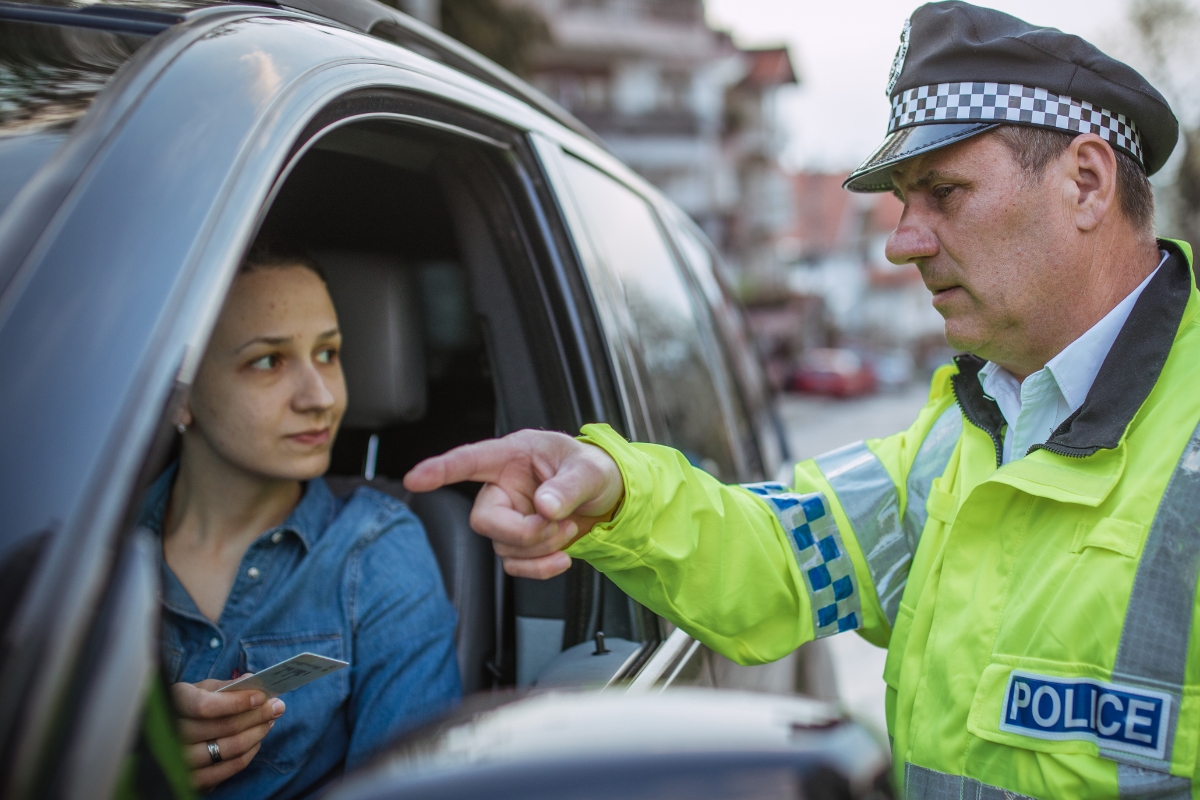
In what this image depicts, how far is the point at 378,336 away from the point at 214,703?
98 cm

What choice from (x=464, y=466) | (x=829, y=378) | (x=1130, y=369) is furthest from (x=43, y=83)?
(x=829, y=378)

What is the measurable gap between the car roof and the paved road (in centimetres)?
102

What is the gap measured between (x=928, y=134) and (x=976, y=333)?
1.12 ft

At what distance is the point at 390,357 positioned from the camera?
7.00 ft

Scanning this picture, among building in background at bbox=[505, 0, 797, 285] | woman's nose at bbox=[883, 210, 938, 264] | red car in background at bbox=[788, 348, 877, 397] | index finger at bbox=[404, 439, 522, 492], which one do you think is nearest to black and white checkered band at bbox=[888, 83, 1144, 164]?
woman's nose at bbox=[883, 210, 938, 264]

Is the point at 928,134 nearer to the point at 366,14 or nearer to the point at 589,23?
the point at 366,14

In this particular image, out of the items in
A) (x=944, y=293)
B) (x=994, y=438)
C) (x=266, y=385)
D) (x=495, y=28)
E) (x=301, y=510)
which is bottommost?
(x=301, y=510)

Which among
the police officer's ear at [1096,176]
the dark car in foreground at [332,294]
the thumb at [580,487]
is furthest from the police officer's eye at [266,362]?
the police officer's ear at [1096,176]

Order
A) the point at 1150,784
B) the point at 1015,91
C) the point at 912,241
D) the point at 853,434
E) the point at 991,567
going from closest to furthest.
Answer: the point at 1150,784, the point at 991,567, the point at 1015,91, the point at 912,241, the point at 853,434

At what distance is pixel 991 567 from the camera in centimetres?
139

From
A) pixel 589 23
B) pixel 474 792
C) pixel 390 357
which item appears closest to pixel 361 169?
pixel 390 357

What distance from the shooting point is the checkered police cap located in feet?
4.85

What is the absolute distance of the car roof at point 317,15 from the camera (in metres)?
1.02

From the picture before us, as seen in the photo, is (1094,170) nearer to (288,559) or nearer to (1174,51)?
(288,559)
